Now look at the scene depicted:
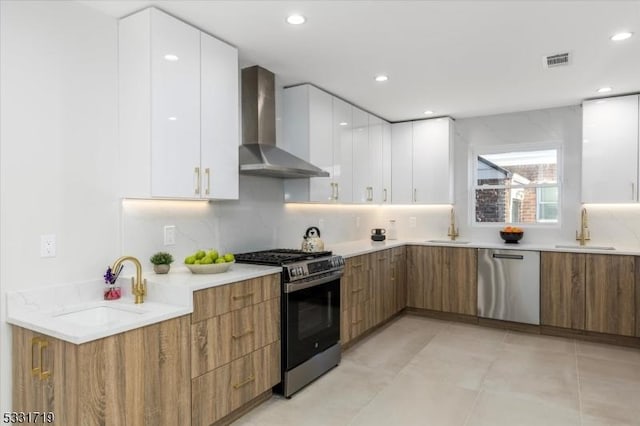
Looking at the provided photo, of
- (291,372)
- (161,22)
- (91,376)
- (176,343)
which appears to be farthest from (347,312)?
(161,22)

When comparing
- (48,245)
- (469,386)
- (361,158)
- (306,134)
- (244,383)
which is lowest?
(469,386)

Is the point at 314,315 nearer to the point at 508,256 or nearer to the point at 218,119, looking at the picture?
the point at 218,119

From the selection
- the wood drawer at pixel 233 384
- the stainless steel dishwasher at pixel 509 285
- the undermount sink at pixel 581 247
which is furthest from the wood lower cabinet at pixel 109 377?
A: the undermount sink at pixel 581 247

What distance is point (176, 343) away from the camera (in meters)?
2.13

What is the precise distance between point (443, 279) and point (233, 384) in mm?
3141

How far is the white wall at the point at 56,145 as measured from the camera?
2018 millimetres

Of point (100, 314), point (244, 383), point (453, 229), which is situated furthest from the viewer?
point (453, 229)

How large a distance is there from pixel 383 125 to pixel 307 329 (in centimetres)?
308

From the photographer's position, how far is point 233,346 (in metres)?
2.49

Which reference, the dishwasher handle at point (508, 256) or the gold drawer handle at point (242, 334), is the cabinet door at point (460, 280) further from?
the gold drawer handle at point (242, 334)

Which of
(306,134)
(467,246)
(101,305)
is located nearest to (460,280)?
Result: (467,246)

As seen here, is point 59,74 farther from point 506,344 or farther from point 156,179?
point 506,344

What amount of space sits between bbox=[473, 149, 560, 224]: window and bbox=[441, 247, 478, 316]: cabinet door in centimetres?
77

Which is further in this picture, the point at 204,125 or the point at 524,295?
the point at 524,295
